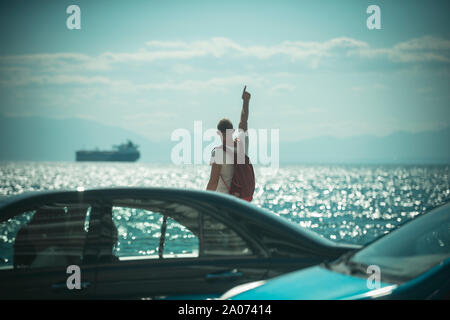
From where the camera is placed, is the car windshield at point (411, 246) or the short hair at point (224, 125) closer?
the car windshield at point (411, 246)

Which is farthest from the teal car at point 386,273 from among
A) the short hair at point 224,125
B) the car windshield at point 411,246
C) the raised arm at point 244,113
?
the raised arm at point 244,113

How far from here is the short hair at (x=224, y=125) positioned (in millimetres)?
6383

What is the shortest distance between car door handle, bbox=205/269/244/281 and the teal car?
0.26 meters

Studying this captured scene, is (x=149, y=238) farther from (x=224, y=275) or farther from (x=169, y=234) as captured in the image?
(x=224, y=275)

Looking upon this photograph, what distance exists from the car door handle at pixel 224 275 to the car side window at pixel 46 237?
33.9 inches

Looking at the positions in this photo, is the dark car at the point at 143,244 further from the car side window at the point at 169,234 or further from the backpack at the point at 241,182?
the backpack at the point at 241,182

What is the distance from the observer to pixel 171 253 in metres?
3.91

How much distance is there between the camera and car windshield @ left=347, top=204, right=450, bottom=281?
10.9 ft

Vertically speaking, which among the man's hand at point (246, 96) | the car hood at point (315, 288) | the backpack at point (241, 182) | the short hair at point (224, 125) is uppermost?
the man's hand at point (246, 96)

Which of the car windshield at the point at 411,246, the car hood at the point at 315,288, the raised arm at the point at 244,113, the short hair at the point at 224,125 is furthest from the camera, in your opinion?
the raised arm at the point at 244,113

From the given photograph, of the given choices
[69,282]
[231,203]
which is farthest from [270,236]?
[69,282]

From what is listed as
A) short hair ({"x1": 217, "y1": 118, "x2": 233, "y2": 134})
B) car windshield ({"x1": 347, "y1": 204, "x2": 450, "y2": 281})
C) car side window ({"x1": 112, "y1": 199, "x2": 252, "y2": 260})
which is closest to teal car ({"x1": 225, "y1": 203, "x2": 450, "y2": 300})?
car windshield ({"x1": 347, "y1": 204, "x2": 450, "y2": 281})

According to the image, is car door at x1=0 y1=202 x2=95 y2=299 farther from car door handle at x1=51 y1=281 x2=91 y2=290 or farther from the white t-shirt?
the white t-shirt

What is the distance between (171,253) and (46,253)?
0.83 meters
